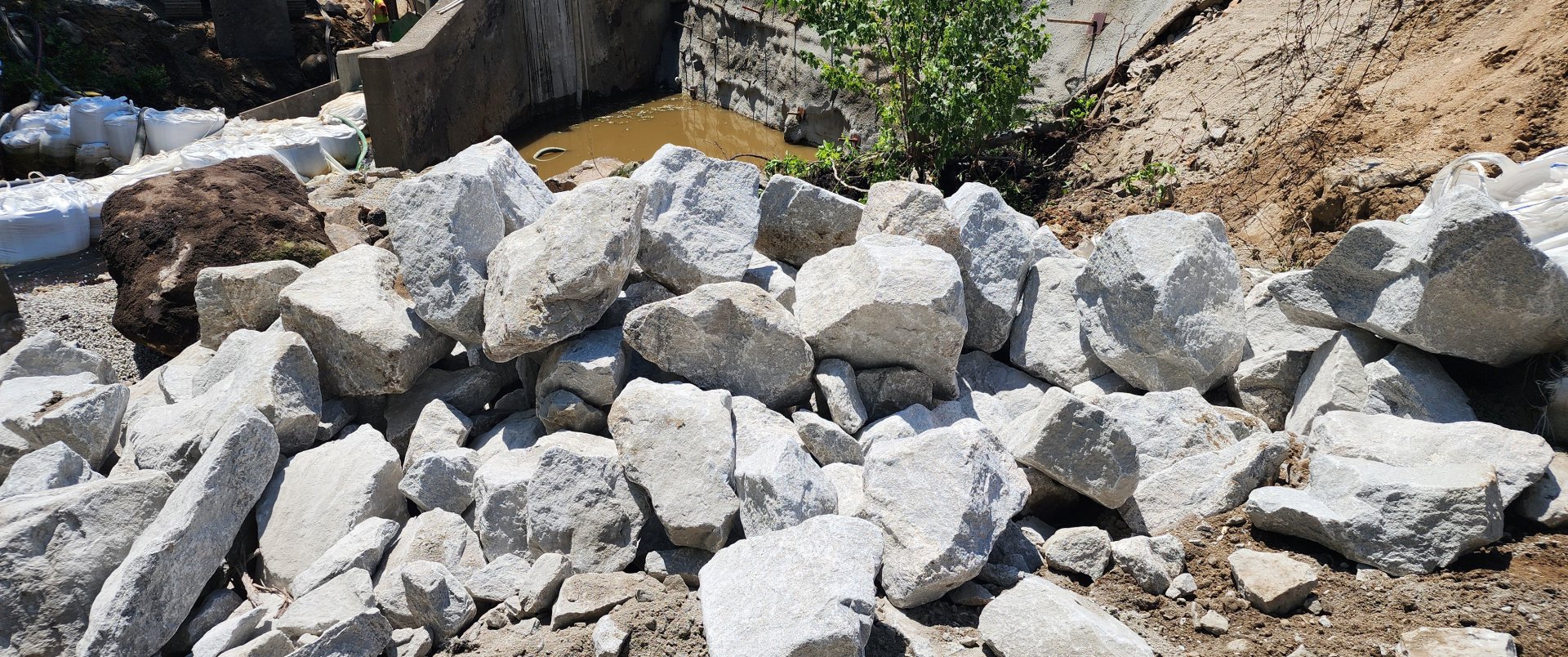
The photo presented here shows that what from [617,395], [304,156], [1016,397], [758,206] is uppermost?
[758,206]

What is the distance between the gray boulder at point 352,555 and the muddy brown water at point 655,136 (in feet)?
27.6

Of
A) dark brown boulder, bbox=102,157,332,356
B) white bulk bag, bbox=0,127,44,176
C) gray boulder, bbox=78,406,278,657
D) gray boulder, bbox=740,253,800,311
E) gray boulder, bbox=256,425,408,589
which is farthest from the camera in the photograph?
white bulk bag, bbox=0,127,44,176

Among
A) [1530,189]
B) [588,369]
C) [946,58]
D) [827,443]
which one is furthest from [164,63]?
[1530,189]

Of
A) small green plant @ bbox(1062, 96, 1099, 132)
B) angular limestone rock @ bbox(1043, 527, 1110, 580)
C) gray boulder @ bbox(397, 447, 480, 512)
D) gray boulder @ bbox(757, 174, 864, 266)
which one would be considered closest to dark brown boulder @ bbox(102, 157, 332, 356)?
gray boulder @ bbox(397, 447, 480, 512)

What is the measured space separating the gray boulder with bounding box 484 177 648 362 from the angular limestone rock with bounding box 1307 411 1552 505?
2296 millimetres

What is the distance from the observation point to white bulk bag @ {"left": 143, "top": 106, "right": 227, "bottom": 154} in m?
8.65

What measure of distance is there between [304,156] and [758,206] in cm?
627

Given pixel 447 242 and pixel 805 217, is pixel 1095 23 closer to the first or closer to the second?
pixel 805 217

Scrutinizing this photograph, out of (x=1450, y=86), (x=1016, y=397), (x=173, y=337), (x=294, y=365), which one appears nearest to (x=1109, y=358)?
(x=1016, y=397)

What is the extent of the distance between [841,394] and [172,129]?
7979 mm

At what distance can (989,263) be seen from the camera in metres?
3.89

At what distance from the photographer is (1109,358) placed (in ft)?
12.1

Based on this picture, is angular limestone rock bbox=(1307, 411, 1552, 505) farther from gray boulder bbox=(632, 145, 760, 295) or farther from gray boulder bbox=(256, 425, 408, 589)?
gray boulder bbox=(256, 425, 408, 589)

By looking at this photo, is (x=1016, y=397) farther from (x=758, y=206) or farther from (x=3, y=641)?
(x=3, y=641)
